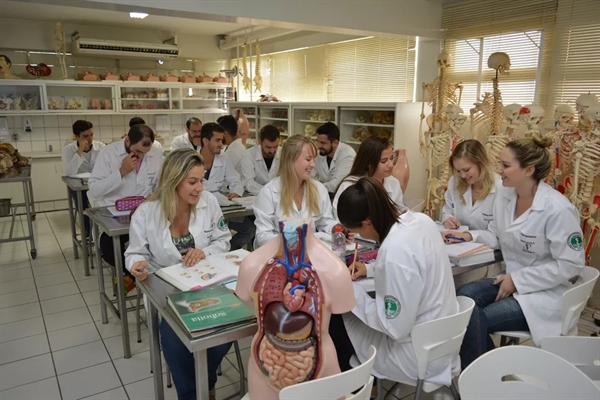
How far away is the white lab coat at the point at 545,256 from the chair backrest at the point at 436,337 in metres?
0.65

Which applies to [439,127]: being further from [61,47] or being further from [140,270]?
[61,47]

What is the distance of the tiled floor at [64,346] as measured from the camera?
8.40ft

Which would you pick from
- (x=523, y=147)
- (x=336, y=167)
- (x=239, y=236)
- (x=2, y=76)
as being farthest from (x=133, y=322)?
(x=2, y=76)

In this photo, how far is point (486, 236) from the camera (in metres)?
2.57

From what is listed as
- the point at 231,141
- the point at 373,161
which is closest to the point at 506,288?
the point at 373,161

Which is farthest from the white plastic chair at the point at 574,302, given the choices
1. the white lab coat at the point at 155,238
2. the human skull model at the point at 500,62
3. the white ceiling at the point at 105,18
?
the white ceiling at the point at 105,18

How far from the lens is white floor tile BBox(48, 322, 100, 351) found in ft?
10.00

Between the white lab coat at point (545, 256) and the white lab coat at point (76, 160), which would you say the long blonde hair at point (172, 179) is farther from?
the white lab coat at point (76, 160)

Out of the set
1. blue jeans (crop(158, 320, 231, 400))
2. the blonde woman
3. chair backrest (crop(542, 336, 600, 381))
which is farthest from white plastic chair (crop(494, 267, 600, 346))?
blue jeans (crop(158, 320, 231, 400))

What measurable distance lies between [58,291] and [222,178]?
170 centimetres

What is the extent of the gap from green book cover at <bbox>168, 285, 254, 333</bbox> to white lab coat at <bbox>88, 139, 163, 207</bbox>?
7.01 feet

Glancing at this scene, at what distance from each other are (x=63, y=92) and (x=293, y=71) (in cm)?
351

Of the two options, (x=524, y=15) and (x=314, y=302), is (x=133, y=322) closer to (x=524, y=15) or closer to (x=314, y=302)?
(x=314, y=302)

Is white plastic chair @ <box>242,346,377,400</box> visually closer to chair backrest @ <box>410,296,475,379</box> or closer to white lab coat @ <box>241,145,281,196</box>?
chair backrest @ <box>410,296,475,379</box>
